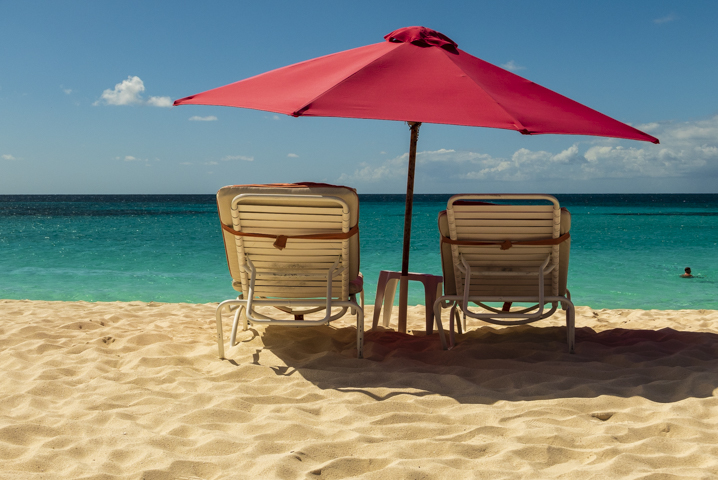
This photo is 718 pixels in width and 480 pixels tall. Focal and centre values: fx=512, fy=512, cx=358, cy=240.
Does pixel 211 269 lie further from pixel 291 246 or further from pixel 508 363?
pixel 508 363

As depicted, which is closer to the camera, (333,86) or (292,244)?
(333,86)

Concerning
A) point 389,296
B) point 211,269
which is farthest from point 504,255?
point 211,269

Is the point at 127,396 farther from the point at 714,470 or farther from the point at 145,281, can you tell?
the point at 145,281

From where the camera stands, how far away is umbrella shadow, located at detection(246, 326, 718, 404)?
2699mm

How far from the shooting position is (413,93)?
2875 mm

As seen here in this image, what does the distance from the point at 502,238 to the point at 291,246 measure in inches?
54.9

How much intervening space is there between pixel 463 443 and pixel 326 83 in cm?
208

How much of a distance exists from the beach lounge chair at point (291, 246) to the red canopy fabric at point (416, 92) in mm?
555

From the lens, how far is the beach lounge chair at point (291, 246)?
3092 millimetres

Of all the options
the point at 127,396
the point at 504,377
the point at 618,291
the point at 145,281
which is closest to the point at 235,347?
the point at 127,396

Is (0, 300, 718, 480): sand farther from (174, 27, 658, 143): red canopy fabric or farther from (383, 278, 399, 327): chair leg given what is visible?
(174, 27, 658, 143): red canopy fabric

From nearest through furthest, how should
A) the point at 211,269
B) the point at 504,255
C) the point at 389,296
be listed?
the point at 504,255, the point at 389,296, the point at 211,269

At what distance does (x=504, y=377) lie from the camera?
288cm

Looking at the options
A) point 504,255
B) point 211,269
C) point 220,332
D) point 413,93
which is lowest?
point 211,269
